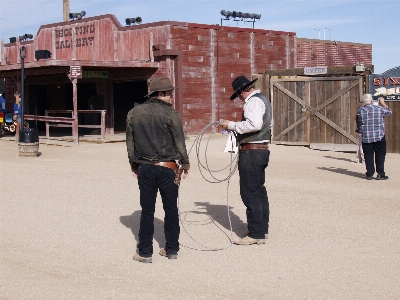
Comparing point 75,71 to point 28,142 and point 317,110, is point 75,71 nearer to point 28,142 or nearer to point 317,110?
point 28,142

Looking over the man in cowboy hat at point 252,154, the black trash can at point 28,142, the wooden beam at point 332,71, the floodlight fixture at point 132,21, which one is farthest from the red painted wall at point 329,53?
the man in cowboy hat at point 252,154

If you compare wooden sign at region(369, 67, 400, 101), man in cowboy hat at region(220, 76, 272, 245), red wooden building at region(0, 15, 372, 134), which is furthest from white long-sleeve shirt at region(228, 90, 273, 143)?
red wooden building at region(0, 15, 372, 134)

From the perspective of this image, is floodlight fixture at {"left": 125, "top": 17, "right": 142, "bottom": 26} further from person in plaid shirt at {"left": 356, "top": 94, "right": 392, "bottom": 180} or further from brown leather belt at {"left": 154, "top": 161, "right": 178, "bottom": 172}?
brown leather belt at {"left": 154, "top": 161, "right": 178, "bottom": 172}

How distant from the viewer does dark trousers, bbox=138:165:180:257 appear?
6.95 m

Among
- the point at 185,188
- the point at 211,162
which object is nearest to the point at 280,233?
the point at 185,188

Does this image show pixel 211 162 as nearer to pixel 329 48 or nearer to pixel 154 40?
pixel 154 40

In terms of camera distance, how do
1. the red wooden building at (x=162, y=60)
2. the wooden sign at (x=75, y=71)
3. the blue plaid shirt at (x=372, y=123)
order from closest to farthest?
the blue plaid shirt at (x=372, y=123)
the wooden sign at (x=75, y=71)
the red wooden building at (x=162, y=60)

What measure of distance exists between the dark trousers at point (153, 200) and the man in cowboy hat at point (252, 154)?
39.0 inches

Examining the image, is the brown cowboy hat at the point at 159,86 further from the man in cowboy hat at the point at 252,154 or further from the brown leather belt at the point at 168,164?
the man in cowboy hat at the point at 252,154

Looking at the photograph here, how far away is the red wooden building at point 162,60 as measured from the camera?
2455 centimetres

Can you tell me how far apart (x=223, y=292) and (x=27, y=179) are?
881 cm

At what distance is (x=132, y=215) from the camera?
31.6 ft

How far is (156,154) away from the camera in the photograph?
273 inches

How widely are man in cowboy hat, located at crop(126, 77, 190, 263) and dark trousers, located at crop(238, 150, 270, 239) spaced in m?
0.92
